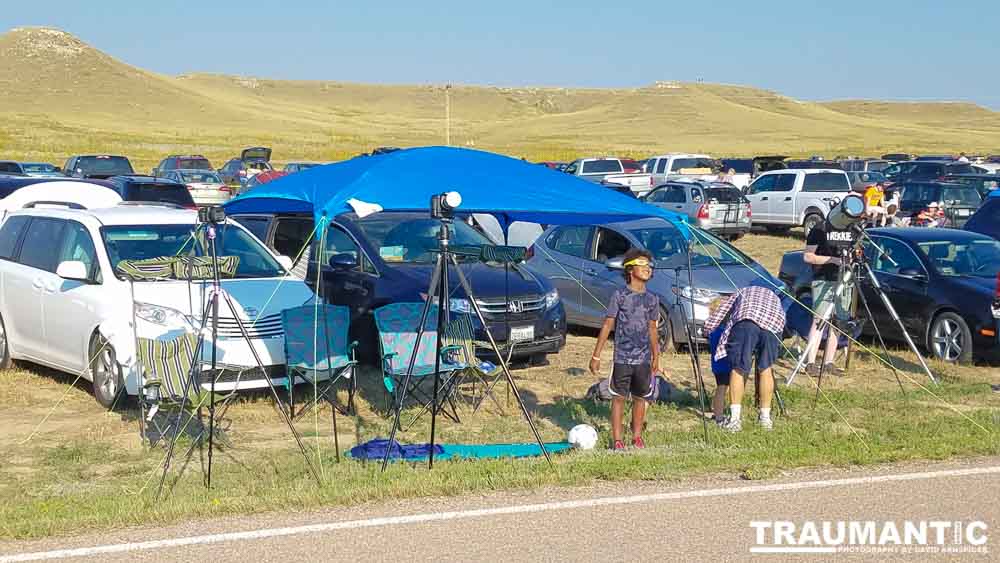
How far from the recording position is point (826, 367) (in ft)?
35.9

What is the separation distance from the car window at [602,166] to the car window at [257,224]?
2496cm

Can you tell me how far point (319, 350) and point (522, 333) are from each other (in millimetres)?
2394

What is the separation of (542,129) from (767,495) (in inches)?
4280

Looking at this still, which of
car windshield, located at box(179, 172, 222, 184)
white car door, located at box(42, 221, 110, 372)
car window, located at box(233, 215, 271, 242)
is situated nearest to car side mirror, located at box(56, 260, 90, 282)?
white car door, located at box(42, 221, 110, 372)

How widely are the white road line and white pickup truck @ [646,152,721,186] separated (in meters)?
28.7

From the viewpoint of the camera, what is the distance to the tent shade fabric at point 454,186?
8.20 metres

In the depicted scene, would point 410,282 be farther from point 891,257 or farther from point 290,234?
point 891,257

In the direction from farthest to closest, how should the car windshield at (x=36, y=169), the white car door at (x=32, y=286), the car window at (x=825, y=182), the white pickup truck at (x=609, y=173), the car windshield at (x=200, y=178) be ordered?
the white pickup truck at (x=609, y=173) < the car windshield at (x=200, y=178) < the car windshield at (x=36, y=169) < the car window at (x=825, y=182) < the white car door at (x=32, y=286)

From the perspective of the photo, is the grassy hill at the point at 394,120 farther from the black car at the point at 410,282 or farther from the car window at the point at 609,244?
the black car at the point at 410,282

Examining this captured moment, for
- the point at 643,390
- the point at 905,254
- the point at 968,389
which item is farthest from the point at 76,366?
the point at 905,254

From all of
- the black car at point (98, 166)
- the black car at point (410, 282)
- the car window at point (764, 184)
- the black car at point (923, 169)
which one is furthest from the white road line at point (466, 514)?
the black car at point (98, 166)

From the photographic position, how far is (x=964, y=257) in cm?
1223

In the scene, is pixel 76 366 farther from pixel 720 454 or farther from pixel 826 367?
pixel 826 367

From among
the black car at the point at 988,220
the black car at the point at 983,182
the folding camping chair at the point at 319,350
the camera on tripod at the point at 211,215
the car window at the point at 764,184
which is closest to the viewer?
the camera on tripod at the point at 211,215
